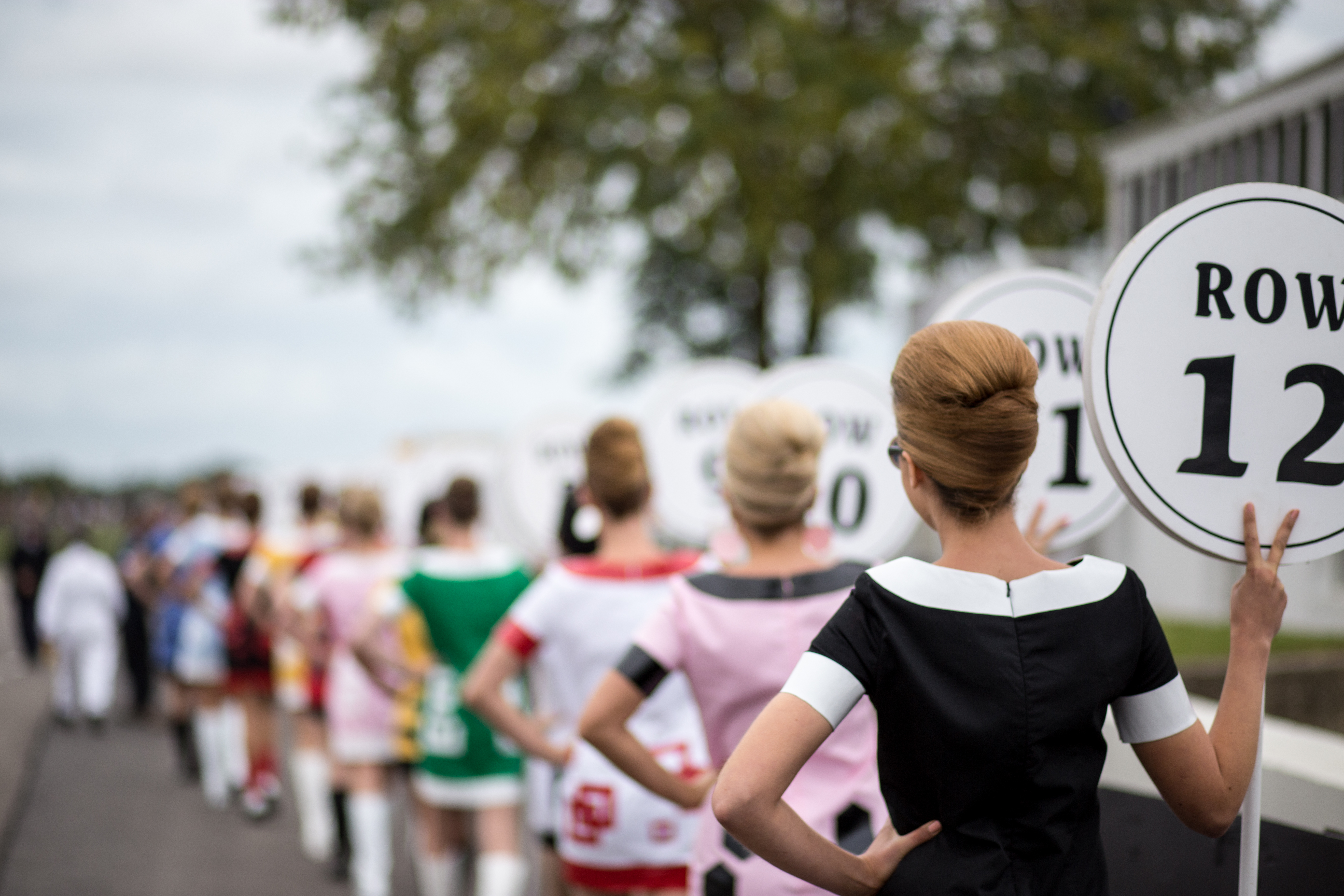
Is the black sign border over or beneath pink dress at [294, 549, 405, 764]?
over

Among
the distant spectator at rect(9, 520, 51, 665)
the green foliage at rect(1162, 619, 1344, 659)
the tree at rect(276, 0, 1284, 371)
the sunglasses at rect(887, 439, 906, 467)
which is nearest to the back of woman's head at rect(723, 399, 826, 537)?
the sunglasses at rect(887, 439, 906, 467)

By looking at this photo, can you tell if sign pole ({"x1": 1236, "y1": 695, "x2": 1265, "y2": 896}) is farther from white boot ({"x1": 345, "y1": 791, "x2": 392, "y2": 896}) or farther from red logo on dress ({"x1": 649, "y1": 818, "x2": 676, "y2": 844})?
white boot ({"x1": 345, "y1": 791, "x2": 392, "y2": 896})

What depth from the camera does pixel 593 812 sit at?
3338 mm

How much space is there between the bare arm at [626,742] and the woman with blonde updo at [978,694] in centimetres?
83

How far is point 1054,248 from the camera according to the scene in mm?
15234

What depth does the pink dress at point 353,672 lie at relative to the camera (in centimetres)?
614

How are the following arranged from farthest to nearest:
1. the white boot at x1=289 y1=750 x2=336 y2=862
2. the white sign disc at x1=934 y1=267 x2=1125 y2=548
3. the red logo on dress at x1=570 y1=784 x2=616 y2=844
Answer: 1. the white boot at x1=289 y1=750 x2=336 y2=862
2. the red logo on dress at x1=570 y1=784 x2=616 y2=844
3. the white sign disc at x1=934 y1=267 x2=1125 y2=548

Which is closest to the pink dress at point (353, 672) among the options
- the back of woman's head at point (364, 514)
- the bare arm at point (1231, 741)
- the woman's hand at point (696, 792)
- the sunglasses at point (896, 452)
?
the back of woman's head at point (364, 514)

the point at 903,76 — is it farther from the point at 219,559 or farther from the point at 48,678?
the point at 48,678

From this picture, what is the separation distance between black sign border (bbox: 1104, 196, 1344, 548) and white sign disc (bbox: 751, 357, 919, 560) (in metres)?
1.92

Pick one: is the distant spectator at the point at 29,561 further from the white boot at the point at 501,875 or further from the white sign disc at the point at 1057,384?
the white sign disc at the point at 1057,384

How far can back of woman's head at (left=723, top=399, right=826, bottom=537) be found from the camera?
260 centimetres

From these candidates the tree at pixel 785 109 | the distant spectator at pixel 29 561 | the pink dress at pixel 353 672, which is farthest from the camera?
the distant spectator at pixel 29 561

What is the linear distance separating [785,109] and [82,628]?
928cm
